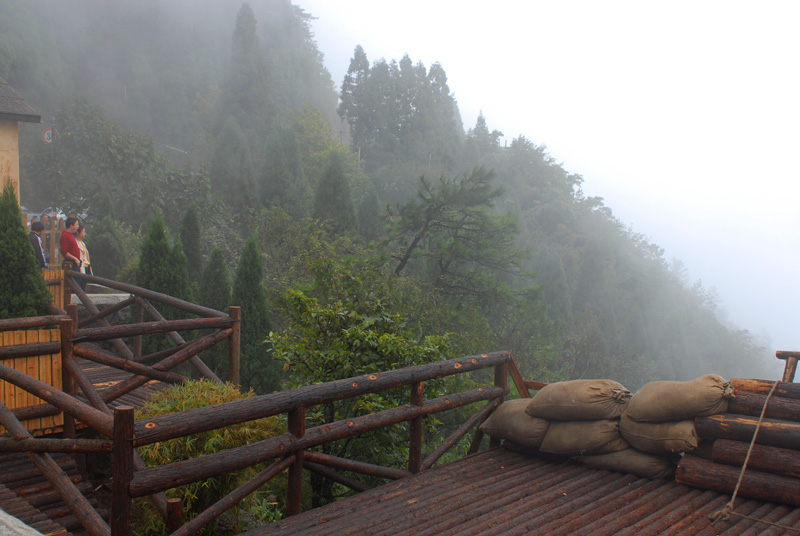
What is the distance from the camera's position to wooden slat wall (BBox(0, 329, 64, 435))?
173 inches

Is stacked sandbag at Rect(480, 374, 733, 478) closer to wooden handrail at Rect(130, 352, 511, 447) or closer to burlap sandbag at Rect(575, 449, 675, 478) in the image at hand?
burlap sandbag at Rect(575, 449, 675, 478)

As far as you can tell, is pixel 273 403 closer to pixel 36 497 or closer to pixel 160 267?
pixel 36 497

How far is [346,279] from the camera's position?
8719mm

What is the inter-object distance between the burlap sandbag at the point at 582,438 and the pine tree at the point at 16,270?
19.3 ft

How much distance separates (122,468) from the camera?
2.47 m

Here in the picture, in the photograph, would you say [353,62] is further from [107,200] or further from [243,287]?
[243,287]

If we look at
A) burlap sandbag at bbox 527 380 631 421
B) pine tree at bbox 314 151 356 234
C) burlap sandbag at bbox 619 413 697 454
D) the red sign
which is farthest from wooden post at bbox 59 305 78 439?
the red sign

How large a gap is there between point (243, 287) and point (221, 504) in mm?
8873

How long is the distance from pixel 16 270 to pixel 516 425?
19.1ft

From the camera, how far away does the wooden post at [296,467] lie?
322cm

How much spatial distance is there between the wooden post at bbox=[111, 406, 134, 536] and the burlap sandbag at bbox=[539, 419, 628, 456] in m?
2.74

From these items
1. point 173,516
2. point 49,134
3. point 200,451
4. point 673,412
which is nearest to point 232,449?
point 173,516

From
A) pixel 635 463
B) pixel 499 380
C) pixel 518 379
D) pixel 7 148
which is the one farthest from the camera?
pixel 7 148

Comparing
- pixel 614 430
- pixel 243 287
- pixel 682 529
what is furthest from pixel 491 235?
pixel 682 529
